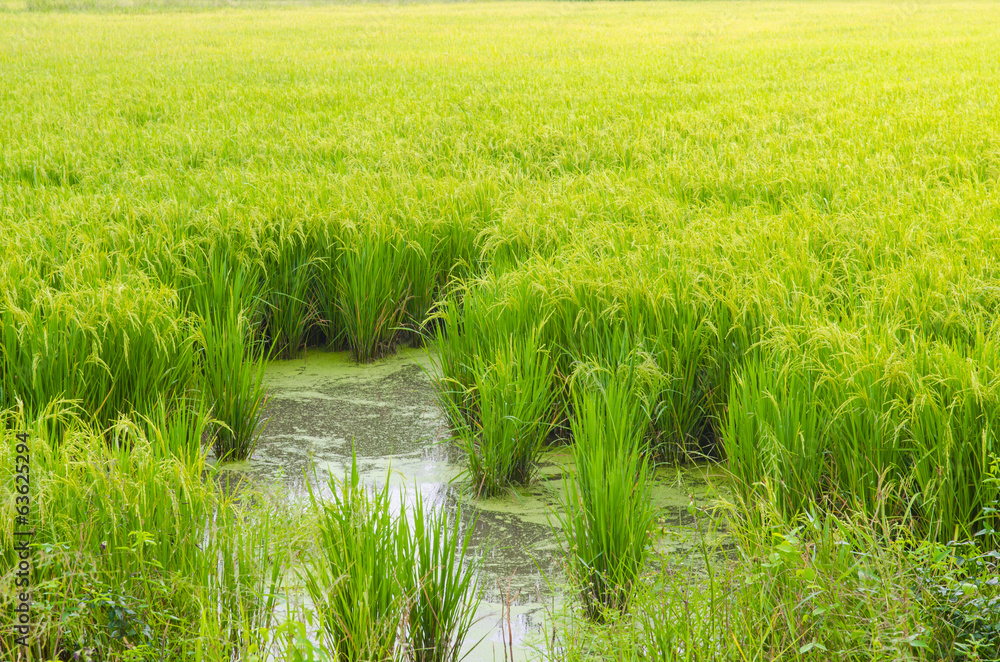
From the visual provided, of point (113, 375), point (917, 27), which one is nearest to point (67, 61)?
point (113, 375)

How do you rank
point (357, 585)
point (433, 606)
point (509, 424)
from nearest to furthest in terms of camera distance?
1. point (357, 585)
2. point (433, 606)
3. point (509, 424)

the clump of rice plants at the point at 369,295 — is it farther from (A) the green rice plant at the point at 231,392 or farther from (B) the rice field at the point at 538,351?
(A) the green rice plant at the point at 231,392

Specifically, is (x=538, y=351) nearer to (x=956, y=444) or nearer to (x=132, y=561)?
(x=956, y=444)

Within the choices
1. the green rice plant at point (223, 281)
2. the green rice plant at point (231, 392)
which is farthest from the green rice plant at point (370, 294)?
the green rice plant at point (231, 392)

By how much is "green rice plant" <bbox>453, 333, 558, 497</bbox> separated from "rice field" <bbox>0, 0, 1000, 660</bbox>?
16 millimetres

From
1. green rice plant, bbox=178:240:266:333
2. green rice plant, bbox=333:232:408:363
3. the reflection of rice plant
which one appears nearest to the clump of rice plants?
green rice plant, bbox=333:232:408:363

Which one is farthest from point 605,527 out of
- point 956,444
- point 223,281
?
point 223,281

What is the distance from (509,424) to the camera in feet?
9.29

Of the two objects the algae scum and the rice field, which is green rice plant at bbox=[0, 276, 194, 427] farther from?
the algae scum

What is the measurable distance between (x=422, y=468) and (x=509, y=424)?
1.34 ft

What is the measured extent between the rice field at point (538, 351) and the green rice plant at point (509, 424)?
0.05 feet

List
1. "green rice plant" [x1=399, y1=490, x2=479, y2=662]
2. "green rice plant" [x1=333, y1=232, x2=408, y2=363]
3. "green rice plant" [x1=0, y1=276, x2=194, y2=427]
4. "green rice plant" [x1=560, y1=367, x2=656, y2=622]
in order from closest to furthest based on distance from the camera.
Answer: "green rice plant" [x1=399, y1=490, x2=479, y2=662], "green rice plant" [x1=560, y1=367, x2=656, y2=622], "green rice plant" [x1=0, y1=276, x2=194, y2=427], "green rice plant" [x1=333, y1=232, x2=408, y2=363]

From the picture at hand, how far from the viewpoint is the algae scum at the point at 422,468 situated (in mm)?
2238

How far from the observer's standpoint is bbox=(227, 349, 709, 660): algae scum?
2.24m
